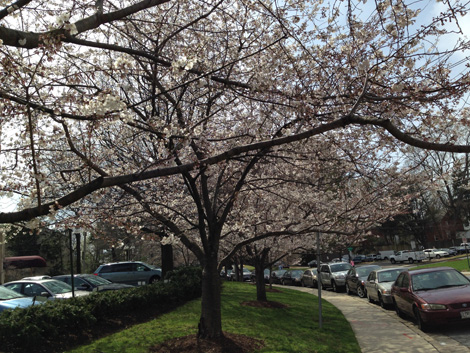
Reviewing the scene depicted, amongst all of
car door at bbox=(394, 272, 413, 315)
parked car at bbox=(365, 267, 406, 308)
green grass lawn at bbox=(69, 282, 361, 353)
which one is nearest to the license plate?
car door at bbox=(394, 272, 413, 315)

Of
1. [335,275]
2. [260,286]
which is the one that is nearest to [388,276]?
[260,286]

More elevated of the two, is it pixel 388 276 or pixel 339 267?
pixel 339 267

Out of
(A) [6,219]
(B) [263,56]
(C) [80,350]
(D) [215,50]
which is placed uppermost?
(D) [215,50]

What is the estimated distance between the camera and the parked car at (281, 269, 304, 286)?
3262 cm

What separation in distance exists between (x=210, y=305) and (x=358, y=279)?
1371 cm

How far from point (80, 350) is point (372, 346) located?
236 inches

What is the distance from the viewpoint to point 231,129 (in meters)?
9.45

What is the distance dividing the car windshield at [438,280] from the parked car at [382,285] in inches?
137

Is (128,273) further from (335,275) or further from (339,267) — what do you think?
(339,267)

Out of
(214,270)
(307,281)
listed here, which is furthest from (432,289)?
(307,281)

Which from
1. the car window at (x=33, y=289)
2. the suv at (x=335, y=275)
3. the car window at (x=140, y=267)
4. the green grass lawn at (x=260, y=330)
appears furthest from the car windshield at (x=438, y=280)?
the car window at (x=140, y=267)

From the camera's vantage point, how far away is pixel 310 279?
2905 centimetres

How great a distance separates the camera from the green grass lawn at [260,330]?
819 centimetres

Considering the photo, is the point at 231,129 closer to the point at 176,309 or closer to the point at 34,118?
the point at 34,118
